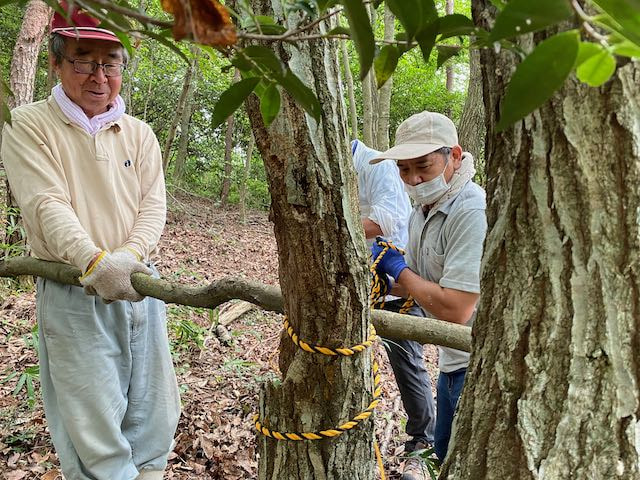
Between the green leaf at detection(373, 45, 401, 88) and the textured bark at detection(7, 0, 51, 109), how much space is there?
204 inches

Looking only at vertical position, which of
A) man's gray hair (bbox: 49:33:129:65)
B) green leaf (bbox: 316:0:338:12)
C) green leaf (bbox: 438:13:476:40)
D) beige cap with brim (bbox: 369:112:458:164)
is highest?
man's gray hair (bbox: 49:33:129:65)

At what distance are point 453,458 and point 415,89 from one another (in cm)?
1302

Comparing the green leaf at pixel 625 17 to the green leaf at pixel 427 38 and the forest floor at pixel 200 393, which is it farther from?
the forest floor at pixel 200 393

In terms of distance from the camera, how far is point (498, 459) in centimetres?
76

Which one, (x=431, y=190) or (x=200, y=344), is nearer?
(x=431, y=190)

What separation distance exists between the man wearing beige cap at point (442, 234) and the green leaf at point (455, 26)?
5.32 ft

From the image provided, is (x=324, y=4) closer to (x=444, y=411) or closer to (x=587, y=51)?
(x=587, y=51)

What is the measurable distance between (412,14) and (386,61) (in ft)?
0.76

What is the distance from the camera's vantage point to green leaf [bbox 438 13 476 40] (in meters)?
0.53

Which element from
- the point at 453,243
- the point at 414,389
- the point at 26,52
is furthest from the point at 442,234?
the point at 26,52

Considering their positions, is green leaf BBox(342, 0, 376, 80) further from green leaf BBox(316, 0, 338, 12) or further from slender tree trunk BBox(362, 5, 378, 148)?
slender tree trunk BBox(362, 5, 378, 148)

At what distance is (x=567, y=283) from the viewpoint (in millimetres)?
692

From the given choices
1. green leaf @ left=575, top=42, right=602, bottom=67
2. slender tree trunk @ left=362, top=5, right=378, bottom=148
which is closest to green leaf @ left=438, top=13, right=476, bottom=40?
green leaf @ left=575, top=42, right=602, bottom=67

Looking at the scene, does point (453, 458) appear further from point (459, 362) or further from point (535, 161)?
point (459, 362)
